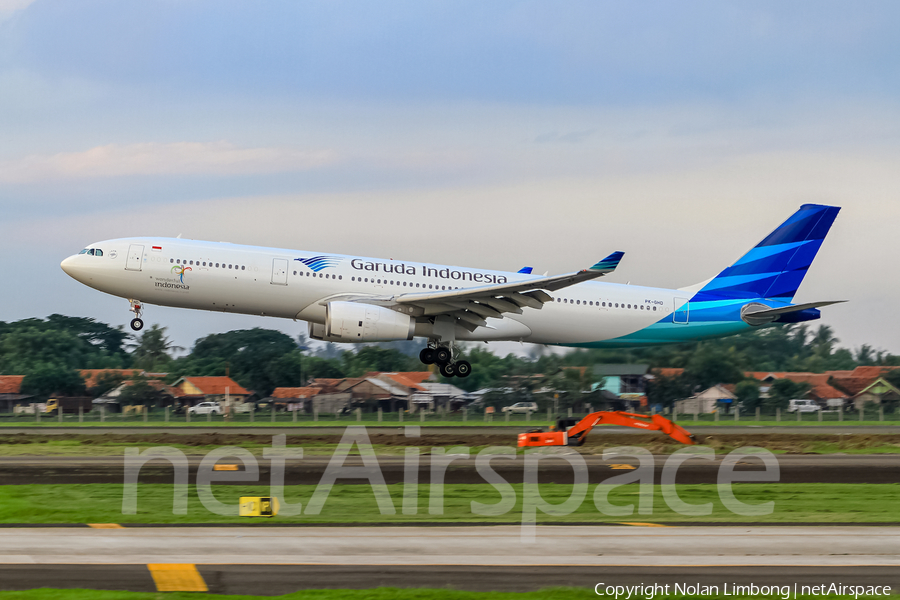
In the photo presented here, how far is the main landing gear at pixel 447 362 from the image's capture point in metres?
35.9

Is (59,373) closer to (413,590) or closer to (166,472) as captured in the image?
(166,472)

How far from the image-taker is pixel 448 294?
109 ft

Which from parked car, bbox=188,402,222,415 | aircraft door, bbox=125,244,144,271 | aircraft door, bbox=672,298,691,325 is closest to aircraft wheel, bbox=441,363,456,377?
aircraft door, bbox=672,298,691,325

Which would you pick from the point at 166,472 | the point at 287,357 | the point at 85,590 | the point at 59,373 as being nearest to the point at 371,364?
the point at 287,357

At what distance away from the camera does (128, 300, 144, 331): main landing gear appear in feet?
110

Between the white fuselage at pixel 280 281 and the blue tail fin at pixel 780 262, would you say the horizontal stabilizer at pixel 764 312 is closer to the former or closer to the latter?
the blue tail fin at pixel 780 262

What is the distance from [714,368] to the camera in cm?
4400

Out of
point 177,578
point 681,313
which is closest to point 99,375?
point 681,313

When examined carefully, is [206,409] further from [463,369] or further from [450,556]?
[450,556]

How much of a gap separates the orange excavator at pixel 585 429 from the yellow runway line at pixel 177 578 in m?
18.1

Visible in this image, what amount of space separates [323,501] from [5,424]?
28.7m

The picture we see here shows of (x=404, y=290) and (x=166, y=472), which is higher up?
(x=404, y=290)

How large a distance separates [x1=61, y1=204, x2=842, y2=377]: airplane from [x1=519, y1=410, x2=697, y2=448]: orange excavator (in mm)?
4741

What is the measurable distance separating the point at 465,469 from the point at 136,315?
14954 millimetres
